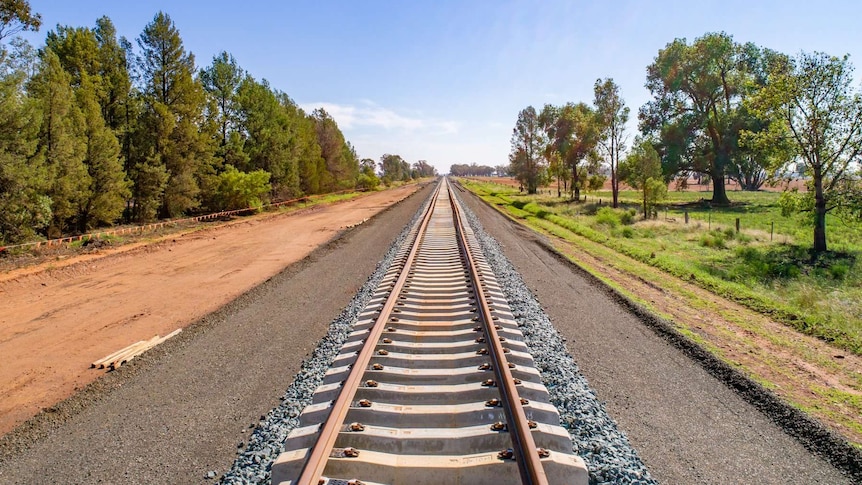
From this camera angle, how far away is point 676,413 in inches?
185

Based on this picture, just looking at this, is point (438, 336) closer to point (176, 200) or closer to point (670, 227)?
point (670, 227)

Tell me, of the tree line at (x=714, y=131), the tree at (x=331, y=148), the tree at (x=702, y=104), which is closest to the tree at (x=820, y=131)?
the tree line at (x=714, y=131)

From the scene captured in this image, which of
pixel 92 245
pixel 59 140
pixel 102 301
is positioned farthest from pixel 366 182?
pixel 102 301

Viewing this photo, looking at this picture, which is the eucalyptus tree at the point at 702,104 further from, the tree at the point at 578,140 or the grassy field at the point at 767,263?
the grassy field at the point at 767,263

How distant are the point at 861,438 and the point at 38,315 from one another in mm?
13307

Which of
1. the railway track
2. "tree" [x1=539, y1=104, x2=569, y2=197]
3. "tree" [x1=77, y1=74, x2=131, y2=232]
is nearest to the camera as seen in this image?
the railway track

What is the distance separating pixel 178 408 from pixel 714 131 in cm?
4858

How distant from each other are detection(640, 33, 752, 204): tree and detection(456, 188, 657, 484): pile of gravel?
42.8m

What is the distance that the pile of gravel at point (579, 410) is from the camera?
140 inches

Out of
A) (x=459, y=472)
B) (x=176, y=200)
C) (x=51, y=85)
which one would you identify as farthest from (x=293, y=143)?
(x=459, y=472)

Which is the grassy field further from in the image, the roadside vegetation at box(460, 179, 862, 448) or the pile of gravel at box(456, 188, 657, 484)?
the pile of gravel at box(456, 188, 657, 484)

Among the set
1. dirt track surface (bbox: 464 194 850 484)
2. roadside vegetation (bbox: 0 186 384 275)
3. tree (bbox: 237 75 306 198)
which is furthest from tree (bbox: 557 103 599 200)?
dirt track surface (bbox: 464 194 850 484)

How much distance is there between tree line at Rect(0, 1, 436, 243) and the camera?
1616 cm

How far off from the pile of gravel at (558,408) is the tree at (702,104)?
141 feet
